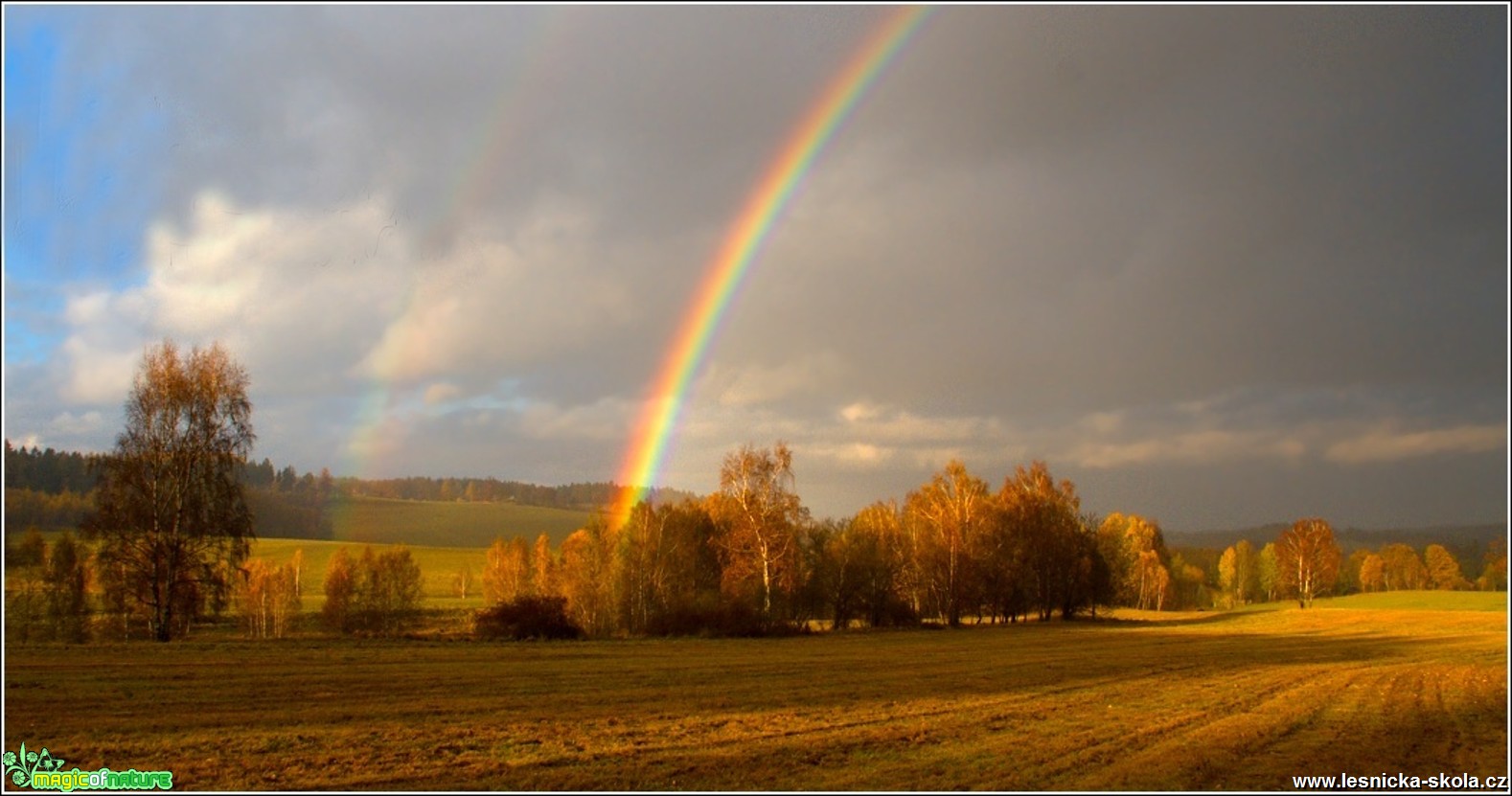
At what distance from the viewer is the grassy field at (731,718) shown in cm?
1177

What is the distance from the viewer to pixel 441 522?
15900 cm

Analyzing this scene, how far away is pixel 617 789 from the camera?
1063 centimetres

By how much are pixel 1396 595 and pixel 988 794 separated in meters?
124

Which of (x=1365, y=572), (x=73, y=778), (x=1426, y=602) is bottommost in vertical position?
(x=1365, y=572)

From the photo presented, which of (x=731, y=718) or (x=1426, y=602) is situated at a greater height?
(x=731, y=718)

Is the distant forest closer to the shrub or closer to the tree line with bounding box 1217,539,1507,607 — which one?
the shrub

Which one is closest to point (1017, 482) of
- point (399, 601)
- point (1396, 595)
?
point (399, 601)

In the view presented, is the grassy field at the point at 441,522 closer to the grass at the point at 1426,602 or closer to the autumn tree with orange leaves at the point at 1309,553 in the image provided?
the autumn tree with orange leaves at the point at 1309,553

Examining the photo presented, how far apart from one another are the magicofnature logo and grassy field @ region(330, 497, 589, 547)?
4965 inches

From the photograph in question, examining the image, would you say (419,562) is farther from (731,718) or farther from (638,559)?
(731,718)

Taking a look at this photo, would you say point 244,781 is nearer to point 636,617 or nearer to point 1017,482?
point 636,617

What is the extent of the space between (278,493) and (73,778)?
409ft

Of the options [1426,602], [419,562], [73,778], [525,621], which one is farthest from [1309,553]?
[73,778]

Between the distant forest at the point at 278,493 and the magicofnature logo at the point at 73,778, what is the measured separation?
90.6ft
